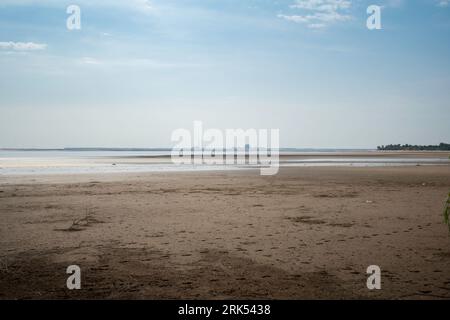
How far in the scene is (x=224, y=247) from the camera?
7.85m

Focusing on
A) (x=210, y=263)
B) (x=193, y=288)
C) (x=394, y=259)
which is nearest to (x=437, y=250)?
(x=394, y=259)

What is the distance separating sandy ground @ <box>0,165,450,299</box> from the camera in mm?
5523

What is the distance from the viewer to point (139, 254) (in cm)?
731

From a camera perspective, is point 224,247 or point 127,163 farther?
point 127,163

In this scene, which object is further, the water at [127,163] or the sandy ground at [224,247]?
the water at [127,163]

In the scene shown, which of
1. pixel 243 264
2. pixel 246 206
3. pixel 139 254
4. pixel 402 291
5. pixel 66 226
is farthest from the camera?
pixel 246 206

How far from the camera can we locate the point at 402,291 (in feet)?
17.6

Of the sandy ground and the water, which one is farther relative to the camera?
the water

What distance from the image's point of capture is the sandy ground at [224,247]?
5523 mm
